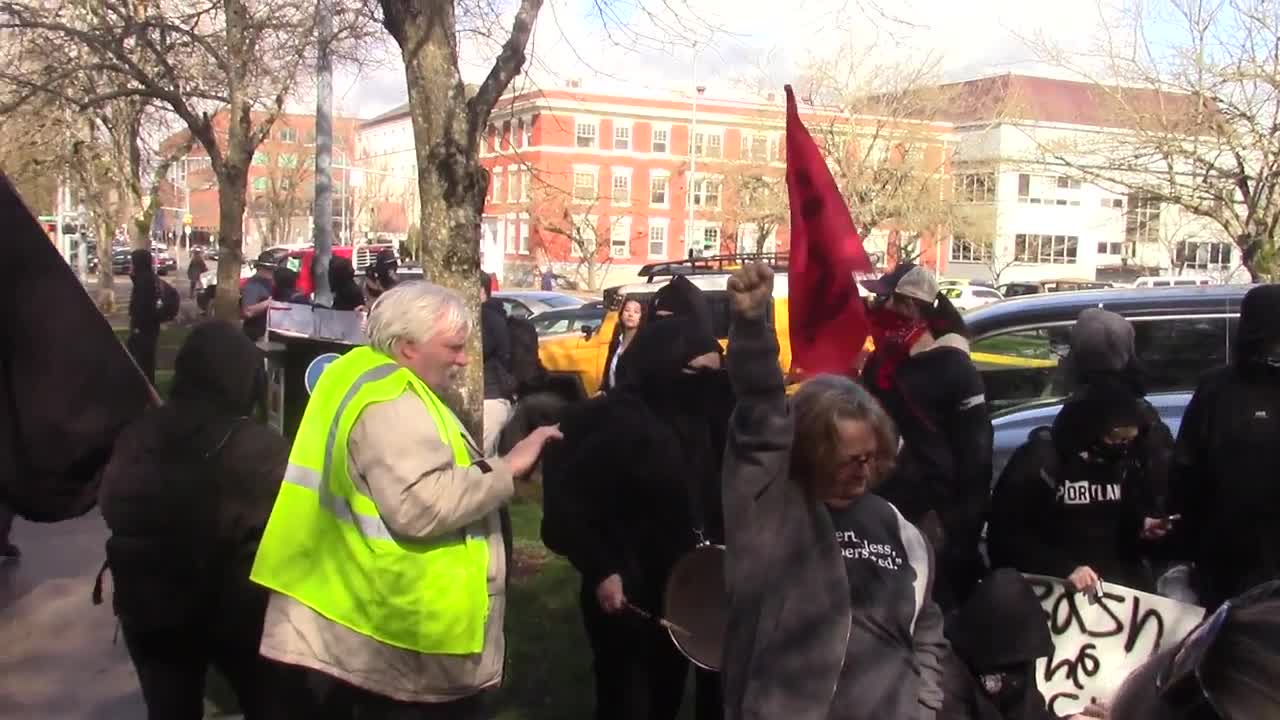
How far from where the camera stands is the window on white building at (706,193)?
2350 inches

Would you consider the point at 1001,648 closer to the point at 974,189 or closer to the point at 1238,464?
the point at 1238,464

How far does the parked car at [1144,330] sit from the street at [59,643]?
457 cm

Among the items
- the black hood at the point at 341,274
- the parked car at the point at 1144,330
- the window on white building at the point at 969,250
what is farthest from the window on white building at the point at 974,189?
the parked car at the point at 1144,330

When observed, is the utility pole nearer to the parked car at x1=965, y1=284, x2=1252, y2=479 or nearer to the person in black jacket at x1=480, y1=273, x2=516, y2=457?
the person in black jacket at x1=480, y1=273, x2=516, y2=457

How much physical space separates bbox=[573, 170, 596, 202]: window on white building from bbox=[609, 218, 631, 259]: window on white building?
2.78m

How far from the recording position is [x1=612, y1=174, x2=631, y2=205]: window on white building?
72188 millimetres

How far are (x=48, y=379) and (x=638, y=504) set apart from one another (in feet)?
7.53

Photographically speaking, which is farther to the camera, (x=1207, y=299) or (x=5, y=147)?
(x=5, y=147)

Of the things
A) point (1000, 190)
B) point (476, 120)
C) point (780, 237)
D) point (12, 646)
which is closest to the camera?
point (12, 646)

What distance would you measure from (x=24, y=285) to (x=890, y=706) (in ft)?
6.49

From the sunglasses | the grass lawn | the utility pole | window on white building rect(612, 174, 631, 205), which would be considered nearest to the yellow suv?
the utility pole

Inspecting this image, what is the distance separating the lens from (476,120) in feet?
25.4

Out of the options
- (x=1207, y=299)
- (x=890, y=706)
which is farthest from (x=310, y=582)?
(x=1207, y=299)

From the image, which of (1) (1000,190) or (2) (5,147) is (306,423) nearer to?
(2) (5,147)
